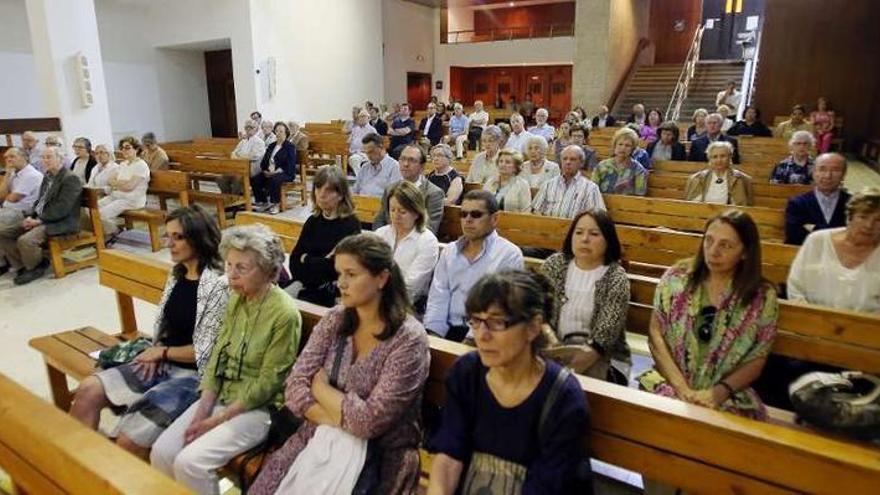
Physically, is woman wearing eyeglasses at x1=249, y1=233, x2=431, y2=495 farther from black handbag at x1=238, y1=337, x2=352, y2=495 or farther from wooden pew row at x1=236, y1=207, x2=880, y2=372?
wooden pew row at x1=236, y1=207, x2=880, y2=372

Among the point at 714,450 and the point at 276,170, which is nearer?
the point at 714,450

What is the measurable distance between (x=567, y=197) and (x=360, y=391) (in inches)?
108

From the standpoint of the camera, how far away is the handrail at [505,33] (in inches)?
707

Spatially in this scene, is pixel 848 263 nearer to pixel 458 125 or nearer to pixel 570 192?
pixel 570 192

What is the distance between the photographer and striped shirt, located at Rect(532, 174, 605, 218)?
157 inches

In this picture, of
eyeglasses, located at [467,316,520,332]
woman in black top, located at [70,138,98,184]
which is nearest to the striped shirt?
eyeglasses, located at [467,316,520,332]

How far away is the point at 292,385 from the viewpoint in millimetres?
1777

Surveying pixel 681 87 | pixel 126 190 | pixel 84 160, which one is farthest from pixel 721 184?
pixel 681 87

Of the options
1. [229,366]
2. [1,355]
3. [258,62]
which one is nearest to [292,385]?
[229,366]

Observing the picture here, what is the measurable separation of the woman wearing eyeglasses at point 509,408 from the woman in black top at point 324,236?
173 cm

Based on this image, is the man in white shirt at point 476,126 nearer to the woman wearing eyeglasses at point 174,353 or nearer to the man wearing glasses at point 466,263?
the man wearing glasses at point 466,263

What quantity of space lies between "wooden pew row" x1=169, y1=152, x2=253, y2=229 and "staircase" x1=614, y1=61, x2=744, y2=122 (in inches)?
414

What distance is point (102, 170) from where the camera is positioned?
6.24 meters

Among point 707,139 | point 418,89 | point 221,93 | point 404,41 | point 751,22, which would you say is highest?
point 751,22
